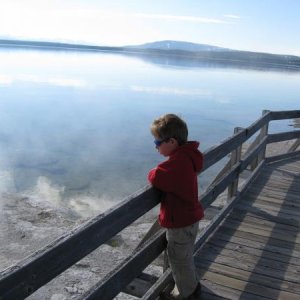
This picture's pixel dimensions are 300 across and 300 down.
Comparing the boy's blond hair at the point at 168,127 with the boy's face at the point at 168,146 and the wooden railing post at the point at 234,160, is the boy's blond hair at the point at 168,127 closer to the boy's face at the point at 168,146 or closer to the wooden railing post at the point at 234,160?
the boy's face at the point at 168,146

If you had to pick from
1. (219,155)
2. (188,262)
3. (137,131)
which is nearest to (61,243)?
(188,262)

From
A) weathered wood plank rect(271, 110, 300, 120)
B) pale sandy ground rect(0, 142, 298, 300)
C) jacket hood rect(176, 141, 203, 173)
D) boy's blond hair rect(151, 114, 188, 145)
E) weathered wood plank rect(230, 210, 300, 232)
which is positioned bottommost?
pale sandy ground rect(0, 142, 298, 300)

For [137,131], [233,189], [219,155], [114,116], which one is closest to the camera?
[219,155]

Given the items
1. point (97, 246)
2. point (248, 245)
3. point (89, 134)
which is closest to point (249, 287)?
point (248, 245)

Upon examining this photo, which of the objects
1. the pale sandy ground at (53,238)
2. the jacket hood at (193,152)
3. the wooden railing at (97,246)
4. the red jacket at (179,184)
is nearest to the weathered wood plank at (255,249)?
the wooden railing at (97,246)

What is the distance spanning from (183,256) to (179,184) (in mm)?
700

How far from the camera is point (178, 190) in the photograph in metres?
3.17

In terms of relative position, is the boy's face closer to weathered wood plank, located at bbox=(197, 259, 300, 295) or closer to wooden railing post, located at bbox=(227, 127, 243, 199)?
weathered wood plank, located at bbox=(197, 259, 300, 295)

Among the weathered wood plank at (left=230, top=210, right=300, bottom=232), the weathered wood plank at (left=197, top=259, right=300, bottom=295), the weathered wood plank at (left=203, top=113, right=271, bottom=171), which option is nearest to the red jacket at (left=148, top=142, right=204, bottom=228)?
the weathered wood plank at (left=203, top=113, right=271, bottom=171)

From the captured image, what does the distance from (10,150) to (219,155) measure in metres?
15.6

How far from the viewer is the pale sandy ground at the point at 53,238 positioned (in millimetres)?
7537

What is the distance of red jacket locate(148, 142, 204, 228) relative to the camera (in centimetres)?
314

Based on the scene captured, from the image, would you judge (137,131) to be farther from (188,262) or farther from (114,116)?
(188,262)

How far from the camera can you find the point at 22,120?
87.6 feet
